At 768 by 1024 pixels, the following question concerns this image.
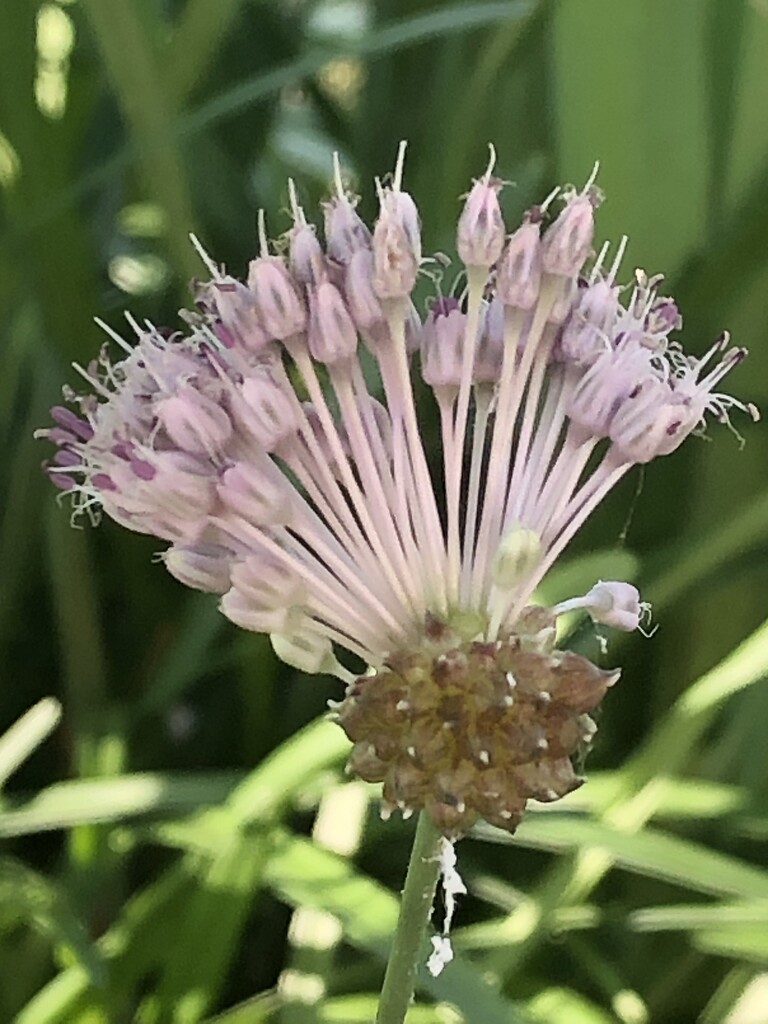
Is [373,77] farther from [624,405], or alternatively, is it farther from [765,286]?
[624,405]

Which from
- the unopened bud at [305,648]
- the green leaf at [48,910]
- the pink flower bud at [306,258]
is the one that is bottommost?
the green leaf at [48,910]

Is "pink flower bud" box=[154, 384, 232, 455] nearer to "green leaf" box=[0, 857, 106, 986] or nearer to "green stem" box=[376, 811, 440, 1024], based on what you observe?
"green stem" box=[376, 811, 440, 1024]

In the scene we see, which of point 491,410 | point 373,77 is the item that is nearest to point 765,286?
point 373,77

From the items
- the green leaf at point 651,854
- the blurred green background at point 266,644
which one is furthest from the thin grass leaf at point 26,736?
the green leaf at point 651,854

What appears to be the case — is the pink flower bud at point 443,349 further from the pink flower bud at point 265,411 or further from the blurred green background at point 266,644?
the blurred green background at point 266,644

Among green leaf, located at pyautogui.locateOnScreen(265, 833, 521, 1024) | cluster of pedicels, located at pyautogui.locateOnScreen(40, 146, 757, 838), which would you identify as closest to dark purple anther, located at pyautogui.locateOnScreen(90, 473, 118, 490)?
cluster of pedicels, located at pyautogui.locateOnScreen(40, 146, 757, 838)

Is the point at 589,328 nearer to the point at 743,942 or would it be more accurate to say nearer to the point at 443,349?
the point at 443,349

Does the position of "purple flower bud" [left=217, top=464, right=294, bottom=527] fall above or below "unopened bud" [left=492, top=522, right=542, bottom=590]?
above
